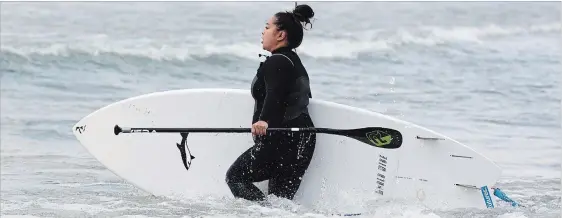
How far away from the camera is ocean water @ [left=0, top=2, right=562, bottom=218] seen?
7.43m

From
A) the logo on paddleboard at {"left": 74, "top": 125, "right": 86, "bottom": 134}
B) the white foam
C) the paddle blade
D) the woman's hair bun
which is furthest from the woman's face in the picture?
the white foam

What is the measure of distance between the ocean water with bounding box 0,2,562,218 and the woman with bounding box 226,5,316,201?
3.59ft

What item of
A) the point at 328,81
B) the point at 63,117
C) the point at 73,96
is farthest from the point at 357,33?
the point at 63,117

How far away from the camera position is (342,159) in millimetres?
5262

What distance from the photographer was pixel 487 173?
521 centimetres

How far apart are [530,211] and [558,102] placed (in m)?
6.01

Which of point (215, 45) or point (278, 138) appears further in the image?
point (215, 45)

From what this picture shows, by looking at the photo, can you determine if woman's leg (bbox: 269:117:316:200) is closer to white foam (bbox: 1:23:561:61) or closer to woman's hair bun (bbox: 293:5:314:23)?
woman's hair bun (bbox: 293:5:314:23)

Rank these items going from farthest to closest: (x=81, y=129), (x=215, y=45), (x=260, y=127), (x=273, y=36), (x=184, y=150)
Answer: (x=215, y=45), (x=81, y=129), (x=184, y=150), (x=273, y=36), (x=260, y=127)

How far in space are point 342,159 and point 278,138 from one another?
486 mm

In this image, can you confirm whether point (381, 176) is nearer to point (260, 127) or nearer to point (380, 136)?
point (380, 136)

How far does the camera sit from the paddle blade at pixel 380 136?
17.1 feet

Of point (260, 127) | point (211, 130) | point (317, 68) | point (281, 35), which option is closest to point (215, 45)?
point (317, 68)

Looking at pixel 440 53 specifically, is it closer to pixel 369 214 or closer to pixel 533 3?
pixel 533 3
